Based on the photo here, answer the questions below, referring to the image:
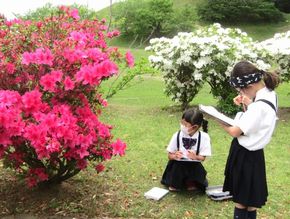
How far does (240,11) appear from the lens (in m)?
35.8

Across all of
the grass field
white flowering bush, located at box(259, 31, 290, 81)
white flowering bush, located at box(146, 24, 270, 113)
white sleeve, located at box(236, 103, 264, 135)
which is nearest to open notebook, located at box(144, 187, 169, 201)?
the grass field

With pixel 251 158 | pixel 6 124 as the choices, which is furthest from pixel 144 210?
pixel 6 124

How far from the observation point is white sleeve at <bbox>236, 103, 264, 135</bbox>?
336 cm

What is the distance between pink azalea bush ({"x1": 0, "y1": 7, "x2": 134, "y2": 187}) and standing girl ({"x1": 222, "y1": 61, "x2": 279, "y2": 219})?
105 centimetres

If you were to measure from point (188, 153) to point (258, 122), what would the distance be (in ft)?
3.94

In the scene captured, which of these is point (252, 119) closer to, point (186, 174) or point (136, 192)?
point (186, 174)

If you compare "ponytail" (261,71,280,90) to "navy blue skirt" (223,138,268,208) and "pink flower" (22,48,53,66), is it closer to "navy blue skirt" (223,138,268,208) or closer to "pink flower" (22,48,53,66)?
"navy blue skirt" (223,138,268,208)

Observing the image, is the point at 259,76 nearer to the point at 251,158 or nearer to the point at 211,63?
the point at 251,158

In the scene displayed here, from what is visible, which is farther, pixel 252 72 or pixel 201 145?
pixel 201 145

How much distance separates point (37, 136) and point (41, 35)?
1.17 meters

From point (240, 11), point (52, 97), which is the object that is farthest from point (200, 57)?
point (240, 11)

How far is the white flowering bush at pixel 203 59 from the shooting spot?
8406mm

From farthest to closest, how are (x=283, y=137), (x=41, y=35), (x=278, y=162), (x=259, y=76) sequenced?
1. (x=283, y=137)
2. (x=278, y=162)
3. (x=41, y=35)
4. (x=259, y=76)

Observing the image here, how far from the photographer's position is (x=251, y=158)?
358 centimetres
